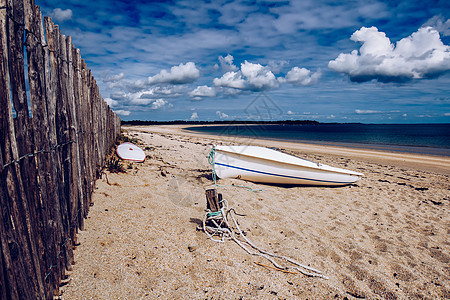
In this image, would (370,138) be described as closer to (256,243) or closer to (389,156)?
(389,156)

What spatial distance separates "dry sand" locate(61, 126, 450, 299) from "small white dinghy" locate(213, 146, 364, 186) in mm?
905

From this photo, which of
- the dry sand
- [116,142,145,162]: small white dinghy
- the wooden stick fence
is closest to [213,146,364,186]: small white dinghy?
the dry sand

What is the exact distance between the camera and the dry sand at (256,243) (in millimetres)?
2699

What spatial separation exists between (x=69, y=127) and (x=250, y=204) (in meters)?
3.71

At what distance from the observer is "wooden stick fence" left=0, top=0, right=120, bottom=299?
1.59 metres

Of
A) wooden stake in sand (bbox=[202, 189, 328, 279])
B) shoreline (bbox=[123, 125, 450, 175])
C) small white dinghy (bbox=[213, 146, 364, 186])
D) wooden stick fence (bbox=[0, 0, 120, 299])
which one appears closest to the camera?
wooden stick fence (bbox=[0, 0, 120, 299])

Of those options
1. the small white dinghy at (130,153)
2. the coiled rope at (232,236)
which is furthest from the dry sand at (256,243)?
the small white dinghy at (130,153)

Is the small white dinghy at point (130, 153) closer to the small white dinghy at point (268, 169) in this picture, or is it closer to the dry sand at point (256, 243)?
the dry sand at point (256, 243)

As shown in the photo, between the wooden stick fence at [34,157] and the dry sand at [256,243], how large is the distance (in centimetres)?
59

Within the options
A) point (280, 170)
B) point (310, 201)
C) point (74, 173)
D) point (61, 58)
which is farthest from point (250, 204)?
point (61, 58)

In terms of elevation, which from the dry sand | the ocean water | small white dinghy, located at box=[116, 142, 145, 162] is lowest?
the dry sand

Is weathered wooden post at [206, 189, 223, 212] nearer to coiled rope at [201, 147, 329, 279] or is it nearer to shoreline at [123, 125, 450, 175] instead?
coiled rope at [201, 147, 329, 279]

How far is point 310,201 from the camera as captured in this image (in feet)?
19.9

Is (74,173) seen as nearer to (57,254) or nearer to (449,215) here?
(57,254)
